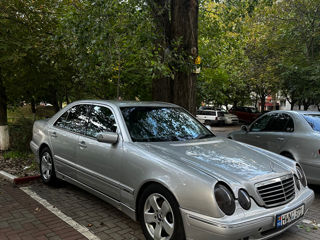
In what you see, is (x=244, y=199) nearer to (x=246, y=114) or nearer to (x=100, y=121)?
(x=100, y=121)

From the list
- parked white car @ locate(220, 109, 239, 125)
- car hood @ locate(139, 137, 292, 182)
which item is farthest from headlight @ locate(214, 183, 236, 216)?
parked white car @ locate(220, 109, 239, 125)

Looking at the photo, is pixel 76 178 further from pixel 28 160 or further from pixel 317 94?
pixel 317 94

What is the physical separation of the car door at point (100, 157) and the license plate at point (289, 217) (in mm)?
1804

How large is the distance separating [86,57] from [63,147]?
2.86 metres

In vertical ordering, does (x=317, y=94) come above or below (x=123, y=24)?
below

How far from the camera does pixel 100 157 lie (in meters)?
3.87

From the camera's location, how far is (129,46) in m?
6.07

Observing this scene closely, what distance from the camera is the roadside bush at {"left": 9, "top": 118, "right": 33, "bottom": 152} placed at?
819 centimetres

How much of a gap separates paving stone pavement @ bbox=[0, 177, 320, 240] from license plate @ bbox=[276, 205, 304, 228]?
1.50ft

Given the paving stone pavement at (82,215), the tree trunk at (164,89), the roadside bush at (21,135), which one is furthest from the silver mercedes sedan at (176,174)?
the roadside bush at (21,135)

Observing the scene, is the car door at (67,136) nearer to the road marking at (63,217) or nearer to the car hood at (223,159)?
the road marking at (63,217)

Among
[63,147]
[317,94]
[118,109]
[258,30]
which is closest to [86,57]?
[63,147]

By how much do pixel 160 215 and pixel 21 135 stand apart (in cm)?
655

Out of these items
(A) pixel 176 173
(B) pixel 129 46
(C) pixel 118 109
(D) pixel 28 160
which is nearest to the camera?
(A) pixel 176 173
